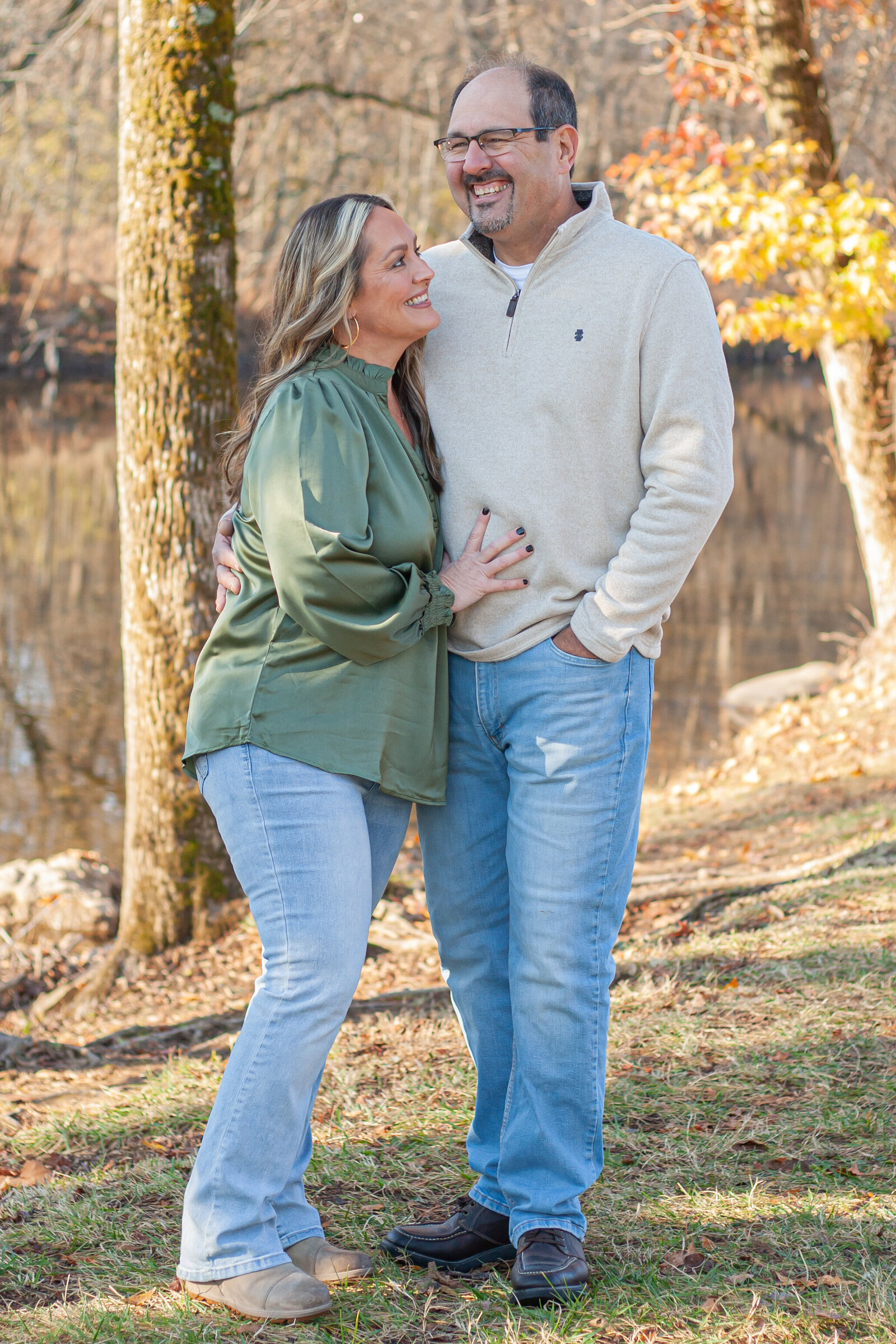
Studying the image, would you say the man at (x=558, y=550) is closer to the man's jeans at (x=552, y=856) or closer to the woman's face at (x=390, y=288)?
the man's jeans at (x=552, y=856)

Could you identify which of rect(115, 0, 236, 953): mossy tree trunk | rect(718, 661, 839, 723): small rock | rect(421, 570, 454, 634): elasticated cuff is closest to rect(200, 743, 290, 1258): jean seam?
rect(421, 570, 454, 634): elasticated cuff

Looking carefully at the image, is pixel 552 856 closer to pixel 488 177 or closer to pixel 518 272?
pixel 518 272

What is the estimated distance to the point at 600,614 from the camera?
256 cm

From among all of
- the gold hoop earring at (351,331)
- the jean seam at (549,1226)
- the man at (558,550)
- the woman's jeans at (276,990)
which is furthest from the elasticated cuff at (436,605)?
the jean seam at (549,1226)

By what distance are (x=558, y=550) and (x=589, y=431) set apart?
9.7 inches

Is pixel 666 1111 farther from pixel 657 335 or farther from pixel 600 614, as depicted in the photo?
pixel 657 335

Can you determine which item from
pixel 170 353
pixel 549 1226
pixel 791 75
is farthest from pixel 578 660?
pixel 791 75

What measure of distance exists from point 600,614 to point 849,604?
40.3 feet

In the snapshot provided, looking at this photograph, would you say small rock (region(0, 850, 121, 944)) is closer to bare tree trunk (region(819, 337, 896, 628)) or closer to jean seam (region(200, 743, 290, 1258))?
jean seam (region(200, 743, 290, 1258))

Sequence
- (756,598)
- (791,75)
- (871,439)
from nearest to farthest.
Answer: (791,75), (871,439), (756,598)

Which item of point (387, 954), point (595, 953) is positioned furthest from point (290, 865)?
point (387, 954)

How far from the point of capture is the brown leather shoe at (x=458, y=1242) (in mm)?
2744

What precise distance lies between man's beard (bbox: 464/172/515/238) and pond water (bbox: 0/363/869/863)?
19.7 ft

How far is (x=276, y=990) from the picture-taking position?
243 centimetres
